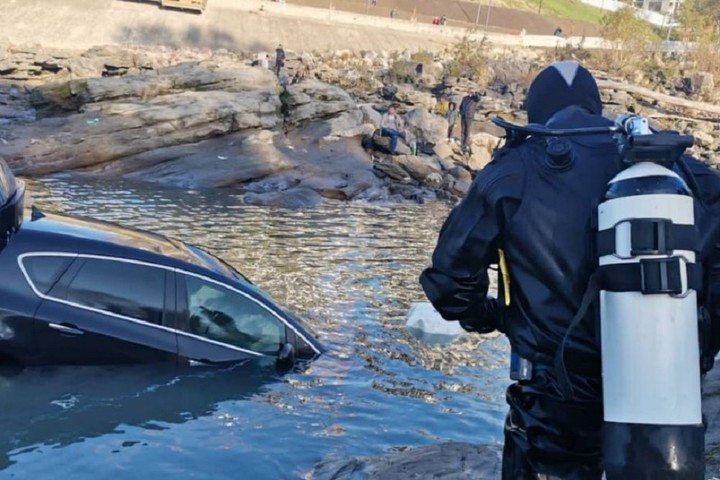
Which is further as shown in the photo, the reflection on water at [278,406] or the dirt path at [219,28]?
the dirt path at [219,28]

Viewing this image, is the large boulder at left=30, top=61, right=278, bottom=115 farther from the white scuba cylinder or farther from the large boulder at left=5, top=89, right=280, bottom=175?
the white scuba cylinder

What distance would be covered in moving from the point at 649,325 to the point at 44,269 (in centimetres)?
502

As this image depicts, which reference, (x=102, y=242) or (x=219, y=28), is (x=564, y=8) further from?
(x=102, y=242)

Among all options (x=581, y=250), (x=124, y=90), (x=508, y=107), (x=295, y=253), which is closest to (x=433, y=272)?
(x=581, y=250)

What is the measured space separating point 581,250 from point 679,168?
1.31 feet

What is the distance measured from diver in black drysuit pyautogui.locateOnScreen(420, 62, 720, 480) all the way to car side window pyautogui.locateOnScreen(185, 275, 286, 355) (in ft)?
13.9

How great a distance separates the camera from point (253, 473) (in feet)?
17.9

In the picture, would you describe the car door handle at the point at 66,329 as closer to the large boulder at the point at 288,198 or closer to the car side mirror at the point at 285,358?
the car side mirror at the point at 285,358

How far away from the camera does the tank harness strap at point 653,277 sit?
7.39 feet

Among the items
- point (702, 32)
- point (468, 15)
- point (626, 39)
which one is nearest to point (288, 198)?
point (626, 39)

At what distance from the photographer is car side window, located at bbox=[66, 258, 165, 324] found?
6.34 metres

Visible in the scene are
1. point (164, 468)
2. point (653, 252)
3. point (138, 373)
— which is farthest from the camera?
point (138, 373)

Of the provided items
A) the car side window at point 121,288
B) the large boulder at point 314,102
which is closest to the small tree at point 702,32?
the large boulder at point 314,102

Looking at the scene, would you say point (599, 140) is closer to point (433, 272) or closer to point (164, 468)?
point (433, 272)
